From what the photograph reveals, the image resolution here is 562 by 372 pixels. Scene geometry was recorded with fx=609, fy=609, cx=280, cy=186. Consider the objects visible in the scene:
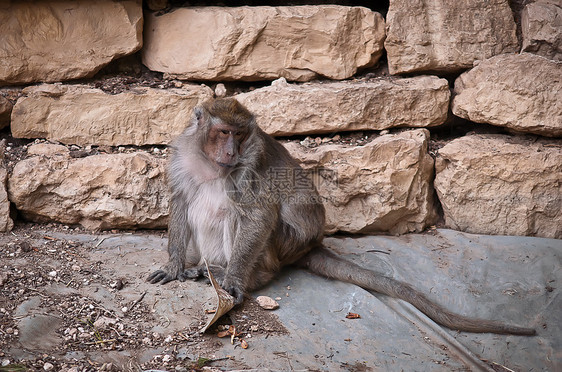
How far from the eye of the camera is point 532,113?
17.7 feet

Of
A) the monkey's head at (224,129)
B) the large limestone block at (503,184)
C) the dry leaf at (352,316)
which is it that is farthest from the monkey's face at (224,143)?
the large limestone block at (503,184)

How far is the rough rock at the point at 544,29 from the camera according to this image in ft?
17.7

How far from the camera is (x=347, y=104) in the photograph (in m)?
5.65

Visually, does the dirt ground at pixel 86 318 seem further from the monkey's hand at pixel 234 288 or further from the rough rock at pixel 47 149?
the rough rock at pixel 47 149

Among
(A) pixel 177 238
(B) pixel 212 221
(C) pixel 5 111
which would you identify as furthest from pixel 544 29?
(C) pixel 5 111

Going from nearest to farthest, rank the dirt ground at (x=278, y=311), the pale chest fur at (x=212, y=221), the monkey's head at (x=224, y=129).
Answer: the dirt ground at (x=278, y=311)
the monkey's head at (x=224, y=129)
the pale chest fur at (x=212, y=221)

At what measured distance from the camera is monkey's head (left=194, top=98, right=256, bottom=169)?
178 inches

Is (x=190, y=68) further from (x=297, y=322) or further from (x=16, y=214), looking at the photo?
(x=297, y=322)

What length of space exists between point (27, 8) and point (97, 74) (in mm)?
809

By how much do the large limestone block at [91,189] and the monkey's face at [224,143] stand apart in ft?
3.62

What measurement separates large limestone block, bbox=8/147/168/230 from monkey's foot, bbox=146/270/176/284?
3.05 ft

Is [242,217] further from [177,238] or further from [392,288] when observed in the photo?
[392,288]

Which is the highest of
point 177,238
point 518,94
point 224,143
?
point 518,94

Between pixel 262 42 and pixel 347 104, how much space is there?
0.98 m
